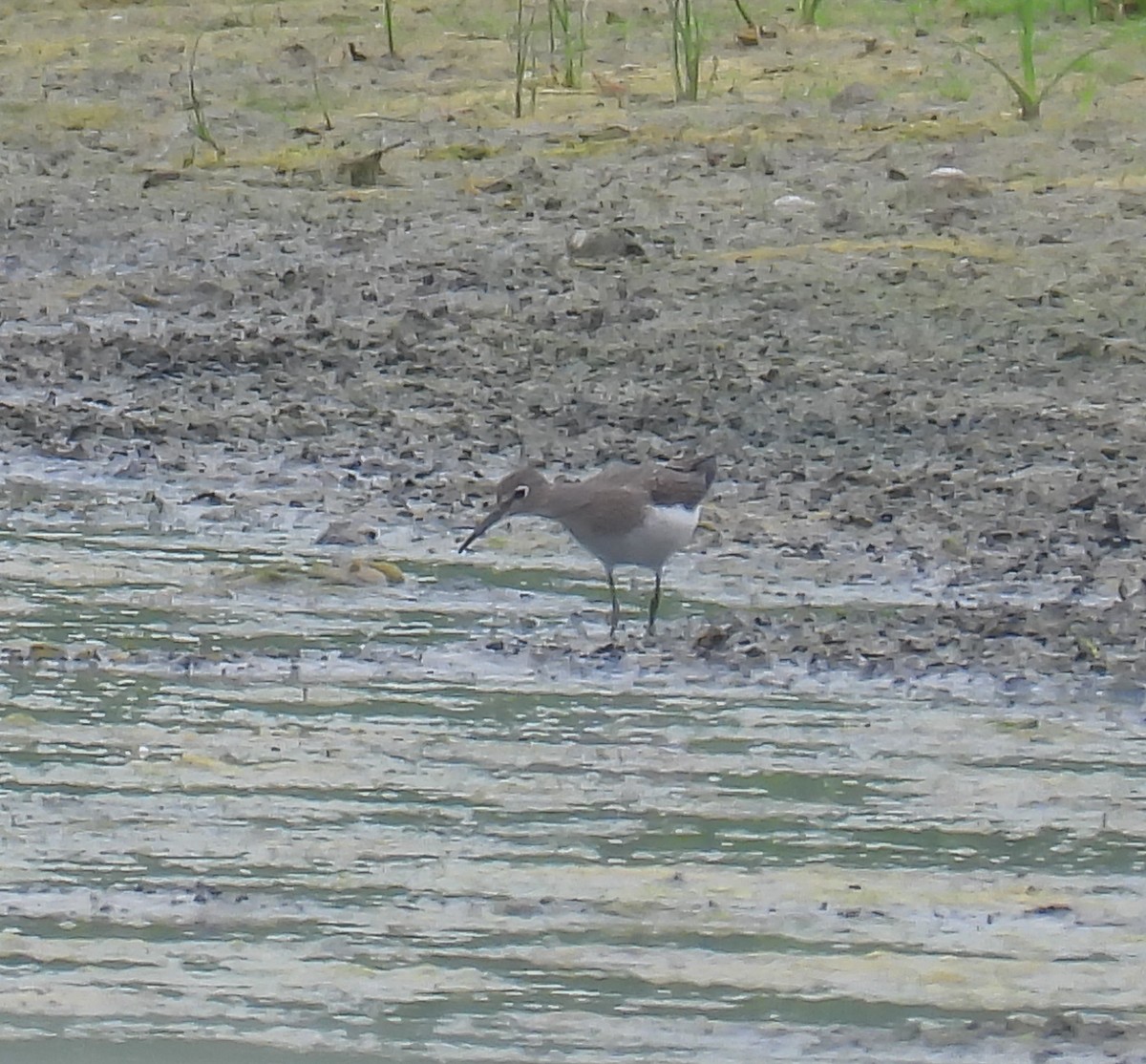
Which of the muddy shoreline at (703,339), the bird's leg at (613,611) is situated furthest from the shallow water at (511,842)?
the muddy shoreline at (703,339)

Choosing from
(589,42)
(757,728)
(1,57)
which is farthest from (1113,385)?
(1,57)

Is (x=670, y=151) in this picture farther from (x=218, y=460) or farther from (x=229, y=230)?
(x=218, y=460)

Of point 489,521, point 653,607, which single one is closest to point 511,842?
point 653,607

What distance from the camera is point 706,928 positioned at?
164 inches

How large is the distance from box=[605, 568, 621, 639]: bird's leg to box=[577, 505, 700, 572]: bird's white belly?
41 millimetres

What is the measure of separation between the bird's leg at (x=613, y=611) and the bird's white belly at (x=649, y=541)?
0.13 feet

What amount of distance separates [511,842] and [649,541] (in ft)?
4.87

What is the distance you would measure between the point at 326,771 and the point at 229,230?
5.19 metres

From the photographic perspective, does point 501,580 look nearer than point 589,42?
Yes

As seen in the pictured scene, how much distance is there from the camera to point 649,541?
235 inches

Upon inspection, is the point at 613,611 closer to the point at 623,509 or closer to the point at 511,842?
the point at 623,509

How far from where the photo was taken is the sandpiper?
19.6ft

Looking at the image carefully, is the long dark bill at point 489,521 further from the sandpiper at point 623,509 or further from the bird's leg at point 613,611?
the bird's leg at point 613,611

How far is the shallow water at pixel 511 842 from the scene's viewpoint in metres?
3.83
